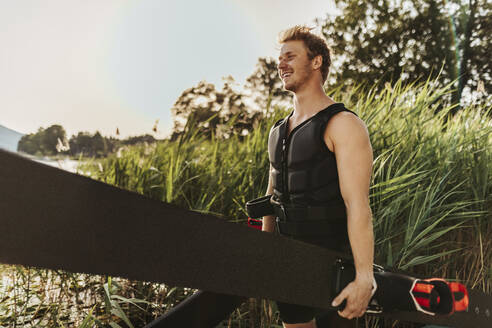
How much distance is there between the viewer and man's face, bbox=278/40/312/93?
51.6 inches

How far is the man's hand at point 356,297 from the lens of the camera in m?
0.99

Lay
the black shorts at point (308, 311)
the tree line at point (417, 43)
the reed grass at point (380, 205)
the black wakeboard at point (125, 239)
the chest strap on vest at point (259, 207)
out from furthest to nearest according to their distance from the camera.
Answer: the tree line at point (417, 43) < the reed grass at point (380, 205) < the chest strap on vest at point (259, 207) < the black shorts at point (308, 311) < the black wakeboard at point (125, 239)

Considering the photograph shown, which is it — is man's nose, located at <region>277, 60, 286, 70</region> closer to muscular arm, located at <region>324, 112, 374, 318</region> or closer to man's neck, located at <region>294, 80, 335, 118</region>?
man's neck, located at <region>294, 80, 335, 118</region>

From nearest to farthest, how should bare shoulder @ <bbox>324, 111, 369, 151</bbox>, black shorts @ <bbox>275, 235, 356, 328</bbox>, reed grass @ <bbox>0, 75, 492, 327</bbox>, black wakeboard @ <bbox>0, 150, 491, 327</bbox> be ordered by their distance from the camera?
black wakeboard @ <bbox>0, 150, 491, 327</bbox>, bare shoulder @ <bbox>324, 111, 369, 151</bbox>, black shorts @ <bbox>275, 235, 356, 328</bbox>, reed grass @ <bbox>0, 75, 492, 327</bbox>

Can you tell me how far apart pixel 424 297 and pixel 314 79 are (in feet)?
2.67

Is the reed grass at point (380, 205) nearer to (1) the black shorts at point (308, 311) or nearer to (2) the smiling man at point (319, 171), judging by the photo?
(1) the black shorts at point (308, 311)

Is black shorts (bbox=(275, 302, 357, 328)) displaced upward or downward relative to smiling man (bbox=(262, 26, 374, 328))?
downward

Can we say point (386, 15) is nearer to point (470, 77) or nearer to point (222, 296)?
point (470, 77)

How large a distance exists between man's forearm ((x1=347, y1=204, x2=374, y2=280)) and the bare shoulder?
22cm

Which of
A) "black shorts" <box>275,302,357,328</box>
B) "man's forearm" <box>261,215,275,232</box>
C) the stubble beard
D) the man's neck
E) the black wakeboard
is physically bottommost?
"black shorts" <box>275,302,357,328</box>

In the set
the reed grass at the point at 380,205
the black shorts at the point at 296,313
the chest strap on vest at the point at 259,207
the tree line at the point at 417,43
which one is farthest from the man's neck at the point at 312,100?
the tree line at the point at 417,43

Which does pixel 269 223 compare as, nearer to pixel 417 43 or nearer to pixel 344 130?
pixel 344 130

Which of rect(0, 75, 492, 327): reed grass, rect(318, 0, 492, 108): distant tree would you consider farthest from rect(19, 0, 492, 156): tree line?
rect(0, 75, 492, 327): reed grass

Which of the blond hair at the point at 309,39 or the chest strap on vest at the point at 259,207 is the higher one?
the blond hair at the point at 309,39
